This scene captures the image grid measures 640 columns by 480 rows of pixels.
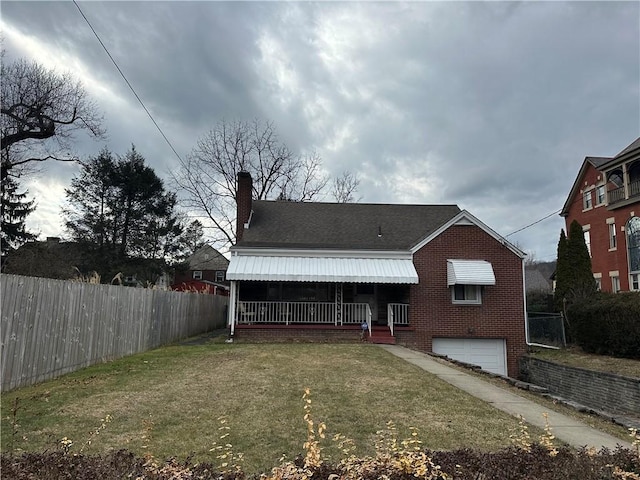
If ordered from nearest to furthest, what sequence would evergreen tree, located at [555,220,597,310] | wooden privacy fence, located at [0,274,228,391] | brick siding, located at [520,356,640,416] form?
wooden privacy fence, located at [0,274,228,391] → brick siding, located at [520,356,640,416] → evergreen tree, located at [555,220,597,310]

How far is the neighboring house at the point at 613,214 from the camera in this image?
A: 86.2 ft

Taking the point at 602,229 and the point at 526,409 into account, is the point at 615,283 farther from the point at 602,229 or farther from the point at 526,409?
the point at 526,409

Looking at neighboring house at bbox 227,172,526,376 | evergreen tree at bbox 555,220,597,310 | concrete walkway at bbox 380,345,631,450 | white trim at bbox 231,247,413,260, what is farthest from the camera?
evergreen tree at bbox 555,220,597,310

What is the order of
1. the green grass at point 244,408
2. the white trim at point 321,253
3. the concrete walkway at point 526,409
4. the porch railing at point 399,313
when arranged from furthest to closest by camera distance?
1. the white trim at point 321,253
2. the porch railing at point 399,313
3. the concrete walkway at point 526,409
4. the green grass at point 244,408

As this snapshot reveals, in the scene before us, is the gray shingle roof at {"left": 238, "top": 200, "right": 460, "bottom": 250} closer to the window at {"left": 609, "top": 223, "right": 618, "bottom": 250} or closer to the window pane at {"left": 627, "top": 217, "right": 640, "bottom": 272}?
the window pane at {"left": 627, "top": 217, "right": 640, "bottom": 272}

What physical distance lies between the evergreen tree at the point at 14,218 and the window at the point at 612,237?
44.5 metres

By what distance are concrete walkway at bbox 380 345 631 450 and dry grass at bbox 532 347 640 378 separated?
4.91 meters

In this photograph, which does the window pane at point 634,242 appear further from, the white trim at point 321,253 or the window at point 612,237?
the white trim at point 321,253

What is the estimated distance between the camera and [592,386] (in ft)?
39.4

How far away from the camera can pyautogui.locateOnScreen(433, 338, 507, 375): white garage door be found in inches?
704

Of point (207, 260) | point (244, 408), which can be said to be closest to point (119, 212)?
point (207, 260)

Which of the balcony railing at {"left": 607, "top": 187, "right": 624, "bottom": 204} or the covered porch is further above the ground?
the balcony railing at {"left": 607, "top": 187, "right": 624, "bottom": 204}

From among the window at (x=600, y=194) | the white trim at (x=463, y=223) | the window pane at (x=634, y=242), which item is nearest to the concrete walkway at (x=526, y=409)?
the white trim at (x=463, y=223)

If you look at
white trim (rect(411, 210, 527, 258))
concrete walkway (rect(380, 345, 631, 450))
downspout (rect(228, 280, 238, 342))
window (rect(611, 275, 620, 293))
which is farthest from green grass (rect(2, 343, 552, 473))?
window (rect(611, 275, 620, 293))
